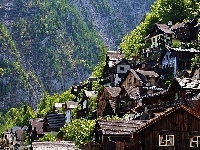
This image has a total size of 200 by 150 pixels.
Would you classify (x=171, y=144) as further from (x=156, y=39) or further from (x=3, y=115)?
(x=3, y=115)

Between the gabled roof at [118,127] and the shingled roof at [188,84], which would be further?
the shingled roof at [188,84]

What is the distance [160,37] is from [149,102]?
43.7m

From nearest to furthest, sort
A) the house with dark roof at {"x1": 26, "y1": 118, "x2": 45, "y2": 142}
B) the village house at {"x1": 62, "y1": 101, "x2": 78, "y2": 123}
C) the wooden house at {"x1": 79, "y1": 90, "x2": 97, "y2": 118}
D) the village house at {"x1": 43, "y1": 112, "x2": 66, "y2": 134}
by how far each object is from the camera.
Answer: the wooden house at {"x1": 79, "y1": 90, "x2": 97, "y2": 118}, the house with dark roof at {"x1": 26, "y1": 118, "x2": 45, "y2": 142}, the village house at {"x1": 43, "y1": 112, "x2": 66, "y2": 134}, the village house at {"x1": 62, "y1": 101, "x2": 78, "y2": 123}

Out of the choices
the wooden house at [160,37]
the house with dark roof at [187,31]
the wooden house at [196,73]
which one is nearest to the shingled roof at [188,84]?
the wooden house at [196,73]

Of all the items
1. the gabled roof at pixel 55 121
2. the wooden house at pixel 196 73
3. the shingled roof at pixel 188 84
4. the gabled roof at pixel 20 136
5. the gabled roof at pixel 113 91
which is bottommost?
the gabled roof at pixel 20 136

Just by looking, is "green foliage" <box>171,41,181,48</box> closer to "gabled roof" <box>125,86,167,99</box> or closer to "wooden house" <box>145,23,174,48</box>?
"wooden house" <box>145,23,174,48</box>

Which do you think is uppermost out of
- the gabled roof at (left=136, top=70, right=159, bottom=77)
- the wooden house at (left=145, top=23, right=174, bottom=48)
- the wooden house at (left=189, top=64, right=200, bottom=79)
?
the wooden house at (left=145, top=23, right=174, bottom=48)

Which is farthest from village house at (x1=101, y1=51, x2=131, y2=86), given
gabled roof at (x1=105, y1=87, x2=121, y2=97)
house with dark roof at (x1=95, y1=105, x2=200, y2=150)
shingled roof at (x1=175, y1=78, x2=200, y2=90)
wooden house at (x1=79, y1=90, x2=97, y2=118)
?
house with dark roof at (x1=95, y1=105, x2=200, y2=150)

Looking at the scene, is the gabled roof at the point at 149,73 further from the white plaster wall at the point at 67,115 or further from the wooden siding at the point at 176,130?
the wooden siding at the point at 176,130

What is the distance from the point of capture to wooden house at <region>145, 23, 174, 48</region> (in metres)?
104

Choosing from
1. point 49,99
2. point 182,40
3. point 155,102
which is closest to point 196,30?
point 182,40

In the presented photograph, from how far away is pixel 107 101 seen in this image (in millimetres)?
78625

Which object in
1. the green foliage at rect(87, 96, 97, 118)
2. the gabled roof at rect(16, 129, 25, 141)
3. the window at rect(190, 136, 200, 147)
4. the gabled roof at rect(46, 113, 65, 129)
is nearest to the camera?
the window at rect(190, 136, 200, 147)

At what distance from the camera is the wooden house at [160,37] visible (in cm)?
10400
